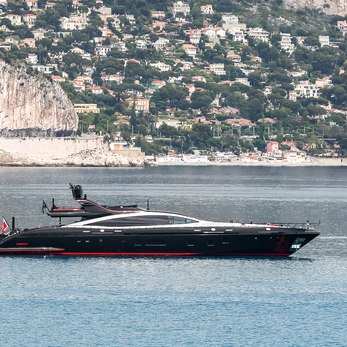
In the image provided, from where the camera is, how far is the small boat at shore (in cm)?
6575

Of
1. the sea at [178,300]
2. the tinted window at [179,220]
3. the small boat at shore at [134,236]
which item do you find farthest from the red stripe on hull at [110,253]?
the tinted window at [179,220]

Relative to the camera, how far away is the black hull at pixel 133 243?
65.8 m

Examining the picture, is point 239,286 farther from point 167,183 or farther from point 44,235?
point 167,183

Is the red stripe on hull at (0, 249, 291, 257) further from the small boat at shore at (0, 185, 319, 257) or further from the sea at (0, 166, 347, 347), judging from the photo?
the sea at (0, 166, 347, 347)

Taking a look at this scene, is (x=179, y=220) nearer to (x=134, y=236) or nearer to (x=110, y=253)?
(x=134, y=236)

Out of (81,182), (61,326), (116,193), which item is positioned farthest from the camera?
(81,182)

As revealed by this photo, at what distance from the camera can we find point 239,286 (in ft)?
194

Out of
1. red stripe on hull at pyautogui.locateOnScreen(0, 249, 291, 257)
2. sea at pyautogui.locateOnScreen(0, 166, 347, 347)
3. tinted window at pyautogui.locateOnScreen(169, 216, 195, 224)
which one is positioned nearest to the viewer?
sea at pyautogui.locateOnScreen(0, 166, 347, 347)

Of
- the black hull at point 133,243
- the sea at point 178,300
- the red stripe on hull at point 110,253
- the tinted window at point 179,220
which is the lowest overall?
the sea at point 178,300

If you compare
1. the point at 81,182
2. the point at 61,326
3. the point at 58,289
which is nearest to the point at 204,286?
the point at 58,289

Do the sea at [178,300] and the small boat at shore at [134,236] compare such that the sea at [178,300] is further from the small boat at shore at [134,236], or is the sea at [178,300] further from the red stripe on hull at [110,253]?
the small boat at shore at [134,236]

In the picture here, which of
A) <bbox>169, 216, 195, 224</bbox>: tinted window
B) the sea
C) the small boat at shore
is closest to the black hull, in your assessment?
the small boat at shore

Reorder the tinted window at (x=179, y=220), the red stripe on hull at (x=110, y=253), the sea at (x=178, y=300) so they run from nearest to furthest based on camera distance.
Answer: the sea at (x=178, y=300), the red stripe on hull at (x=110, y=253), the tinted window at (x=179, y=220)

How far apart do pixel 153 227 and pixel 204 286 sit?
23.7 feet
